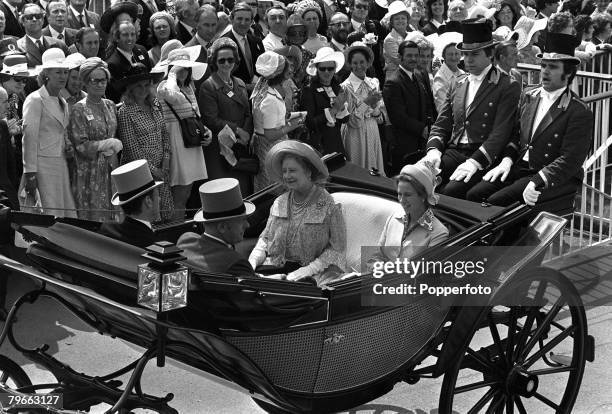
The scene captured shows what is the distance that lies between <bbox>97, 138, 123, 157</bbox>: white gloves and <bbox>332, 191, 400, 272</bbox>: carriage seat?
201cm

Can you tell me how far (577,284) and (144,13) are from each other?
16.4ft

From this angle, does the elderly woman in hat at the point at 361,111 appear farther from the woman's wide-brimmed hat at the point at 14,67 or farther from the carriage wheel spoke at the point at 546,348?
the carriage wheel spoke at the point at 546,348

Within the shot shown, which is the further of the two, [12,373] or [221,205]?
[12,373]

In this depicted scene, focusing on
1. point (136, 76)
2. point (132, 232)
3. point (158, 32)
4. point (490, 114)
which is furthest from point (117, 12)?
point (132, 232)

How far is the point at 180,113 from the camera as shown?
7.55 meters

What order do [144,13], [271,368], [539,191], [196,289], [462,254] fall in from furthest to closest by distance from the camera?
1. [144,13]
2. [539,191]
3. [462,254]
4. [271,368]
5. [196,289]

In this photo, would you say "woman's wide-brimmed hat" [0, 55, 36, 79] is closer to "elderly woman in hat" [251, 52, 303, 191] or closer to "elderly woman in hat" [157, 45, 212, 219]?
"elderly woman in hat" [157, 45, 212, 219]

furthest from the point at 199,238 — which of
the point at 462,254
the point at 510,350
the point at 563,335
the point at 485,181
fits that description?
the point at 485,181

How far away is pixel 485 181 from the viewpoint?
20.5ft

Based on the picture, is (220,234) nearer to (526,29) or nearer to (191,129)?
(191,129)

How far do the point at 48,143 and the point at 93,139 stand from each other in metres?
0.33

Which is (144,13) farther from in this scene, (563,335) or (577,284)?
(563,335)

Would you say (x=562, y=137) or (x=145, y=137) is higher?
(x=562, y=137)

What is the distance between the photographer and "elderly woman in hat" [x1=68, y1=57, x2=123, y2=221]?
695cm
